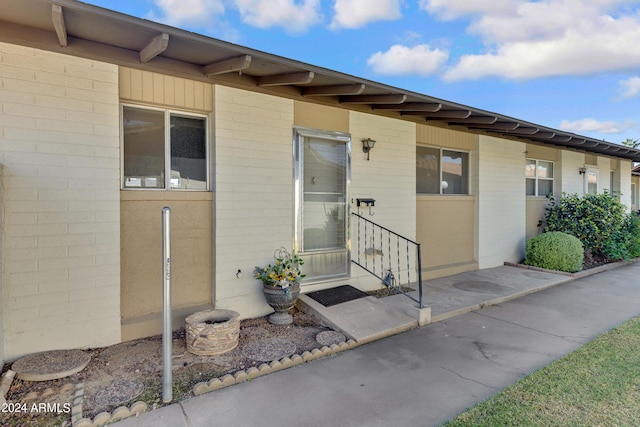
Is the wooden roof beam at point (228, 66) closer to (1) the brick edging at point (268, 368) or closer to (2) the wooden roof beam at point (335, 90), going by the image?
(2) the wooden roof beam at point (335, 90)

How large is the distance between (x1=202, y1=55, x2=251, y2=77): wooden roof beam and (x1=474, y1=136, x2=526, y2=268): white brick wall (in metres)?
5.72

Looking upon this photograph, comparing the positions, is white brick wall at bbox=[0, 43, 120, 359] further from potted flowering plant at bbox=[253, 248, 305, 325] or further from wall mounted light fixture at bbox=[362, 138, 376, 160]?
wall mounted light fixture at bbox=[362, 138, 376, 160]

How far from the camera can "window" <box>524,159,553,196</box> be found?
9.01 metres

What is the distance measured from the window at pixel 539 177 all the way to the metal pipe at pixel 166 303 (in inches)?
348

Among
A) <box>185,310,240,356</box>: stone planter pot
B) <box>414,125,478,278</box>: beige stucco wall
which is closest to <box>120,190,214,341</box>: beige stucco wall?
<box>185,310,240,356</box>: stone planter pot

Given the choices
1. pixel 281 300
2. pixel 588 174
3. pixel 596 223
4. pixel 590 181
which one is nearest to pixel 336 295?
pixel 281 300

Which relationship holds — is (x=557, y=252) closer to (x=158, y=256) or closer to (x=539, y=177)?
(x=539, y=177)

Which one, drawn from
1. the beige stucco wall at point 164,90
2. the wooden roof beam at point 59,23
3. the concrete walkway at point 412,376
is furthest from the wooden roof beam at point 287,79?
the concrete walkway at point 412,376

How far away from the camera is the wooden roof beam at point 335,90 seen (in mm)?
4617

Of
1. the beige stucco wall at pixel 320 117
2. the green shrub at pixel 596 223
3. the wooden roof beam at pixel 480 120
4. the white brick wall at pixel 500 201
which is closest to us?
the beige stucco wall at pixel 320 117

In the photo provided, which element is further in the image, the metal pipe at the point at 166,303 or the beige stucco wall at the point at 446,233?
the beige stucco wall at the point at 446,233

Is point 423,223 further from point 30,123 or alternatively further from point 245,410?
point 30,123

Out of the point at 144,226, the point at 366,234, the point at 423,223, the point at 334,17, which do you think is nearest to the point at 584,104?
the point at 334,17

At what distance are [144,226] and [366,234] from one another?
132 inches
